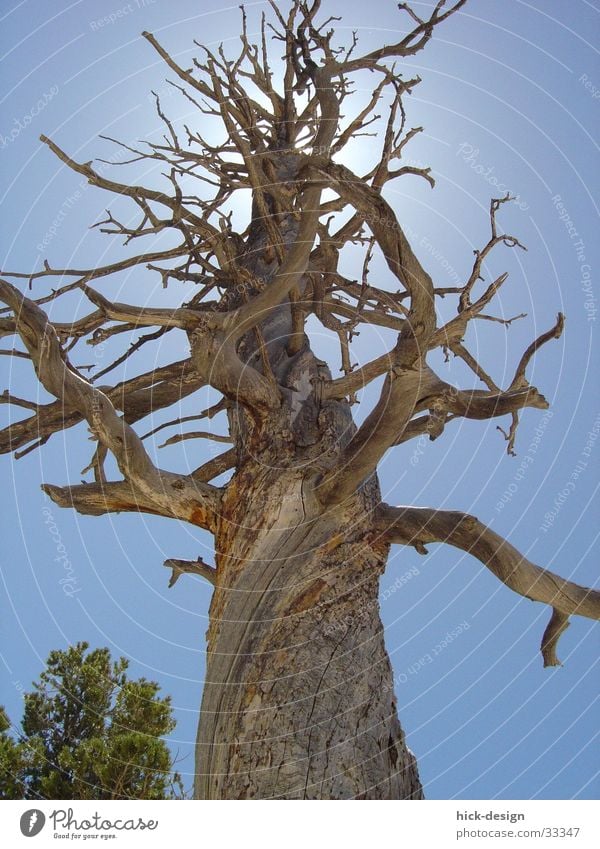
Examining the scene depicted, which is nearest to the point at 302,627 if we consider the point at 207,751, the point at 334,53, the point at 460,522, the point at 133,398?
the point at 207,751

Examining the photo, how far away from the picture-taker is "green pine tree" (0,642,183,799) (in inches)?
254

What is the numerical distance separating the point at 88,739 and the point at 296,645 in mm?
4500

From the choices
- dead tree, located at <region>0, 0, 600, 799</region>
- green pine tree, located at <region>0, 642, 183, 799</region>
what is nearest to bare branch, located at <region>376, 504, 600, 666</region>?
dead tree, located at <region>0, 0, 600, 799</region>

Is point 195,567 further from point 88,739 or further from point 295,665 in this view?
point 88,739

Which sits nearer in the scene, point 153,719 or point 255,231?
point 255,231

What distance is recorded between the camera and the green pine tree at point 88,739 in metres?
6.46

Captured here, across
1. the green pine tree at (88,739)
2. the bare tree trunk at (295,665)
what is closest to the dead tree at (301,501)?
the bare tree trunk at (295,665)

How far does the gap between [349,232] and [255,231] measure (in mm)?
721

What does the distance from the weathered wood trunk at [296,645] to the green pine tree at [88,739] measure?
3033mm

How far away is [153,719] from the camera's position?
749cm

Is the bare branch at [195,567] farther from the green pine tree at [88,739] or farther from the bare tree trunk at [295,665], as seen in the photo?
the green pine tree at [88,739]

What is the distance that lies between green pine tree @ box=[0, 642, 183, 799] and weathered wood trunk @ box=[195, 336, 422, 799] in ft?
9.95

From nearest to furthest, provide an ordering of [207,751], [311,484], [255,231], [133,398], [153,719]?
[207,751] < [311,484] < [133,398] < [255,231] < [153,719]
